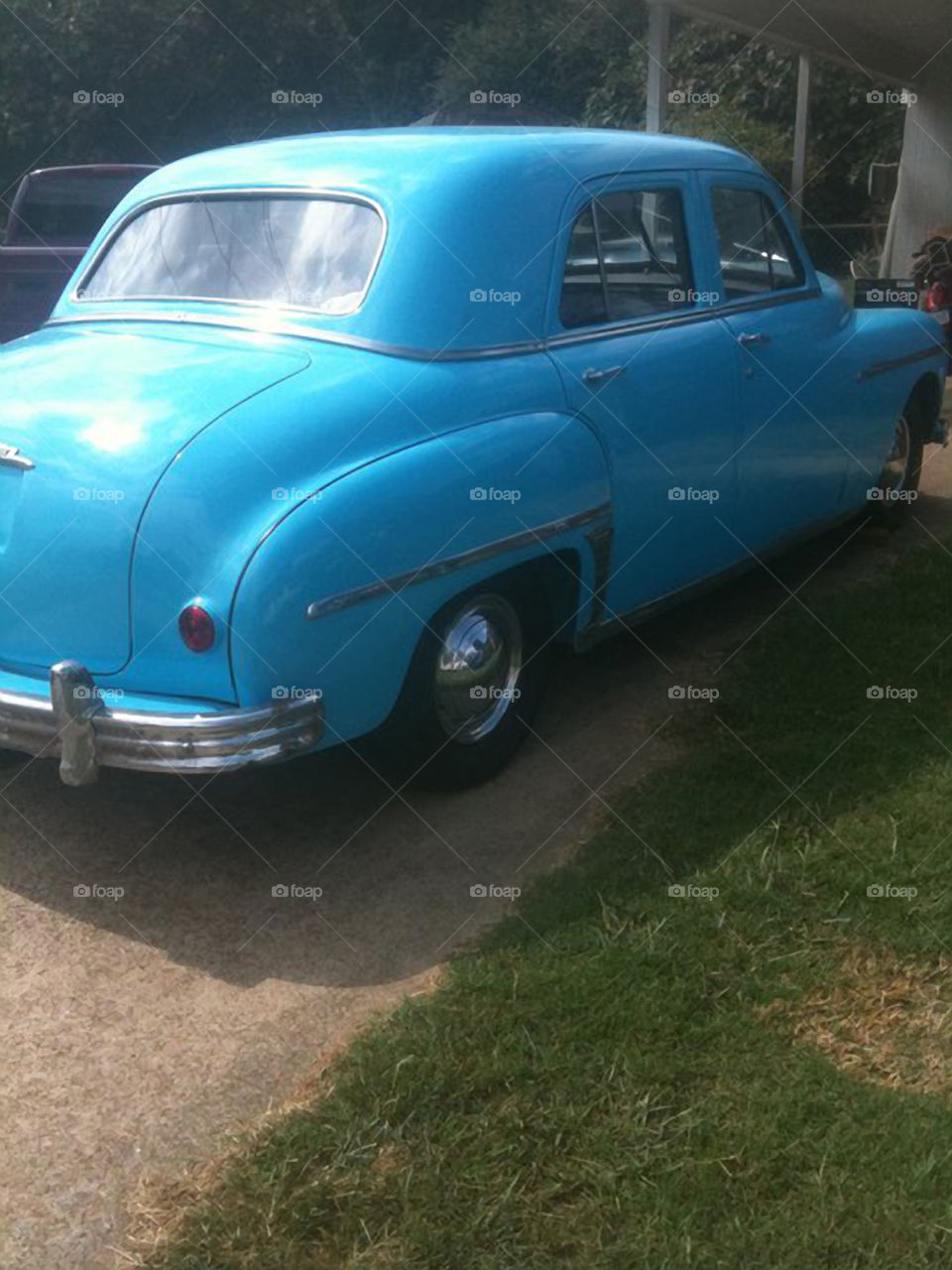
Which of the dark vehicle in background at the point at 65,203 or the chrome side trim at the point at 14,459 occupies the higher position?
the dark vehicle in background at the point at 65,203

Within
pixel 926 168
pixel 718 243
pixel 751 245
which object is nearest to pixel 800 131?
pixel 926 168

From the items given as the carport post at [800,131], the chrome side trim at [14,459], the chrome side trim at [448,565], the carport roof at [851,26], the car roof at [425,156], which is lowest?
the chrome side trim at [448,565]

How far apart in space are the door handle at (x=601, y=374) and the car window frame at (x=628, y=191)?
0.41 ft

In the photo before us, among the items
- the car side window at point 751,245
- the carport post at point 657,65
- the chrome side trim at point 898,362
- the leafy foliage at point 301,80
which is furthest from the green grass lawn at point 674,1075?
the leafy foliage at point 301,80

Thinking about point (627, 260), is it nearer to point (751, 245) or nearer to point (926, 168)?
point (751, 245)

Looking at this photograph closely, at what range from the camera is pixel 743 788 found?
14.5 feet

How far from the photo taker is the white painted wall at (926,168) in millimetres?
13562

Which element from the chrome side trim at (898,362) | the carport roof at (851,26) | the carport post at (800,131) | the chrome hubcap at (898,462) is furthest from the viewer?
the carport post at (800,131)

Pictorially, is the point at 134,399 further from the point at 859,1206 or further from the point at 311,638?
the point at 859,1206

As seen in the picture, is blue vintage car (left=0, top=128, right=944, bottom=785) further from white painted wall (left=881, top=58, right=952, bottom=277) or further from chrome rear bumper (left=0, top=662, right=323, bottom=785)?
white painted wall (left=881, top=58, right=952, bottom=277)

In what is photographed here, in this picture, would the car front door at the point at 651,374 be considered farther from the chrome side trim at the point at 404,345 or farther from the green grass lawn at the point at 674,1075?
the green grass lawn at the point at 674,1075

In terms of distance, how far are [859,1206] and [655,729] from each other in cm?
230

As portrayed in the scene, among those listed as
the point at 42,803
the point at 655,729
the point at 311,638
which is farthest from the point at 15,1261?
the point at 655,729

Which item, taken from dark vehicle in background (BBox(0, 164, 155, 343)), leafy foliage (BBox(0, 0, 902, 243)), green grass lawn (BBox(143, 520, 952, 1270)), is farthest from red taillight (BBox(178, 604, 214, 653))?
leafy foliage (BBox(0, 0, 902, 243))
